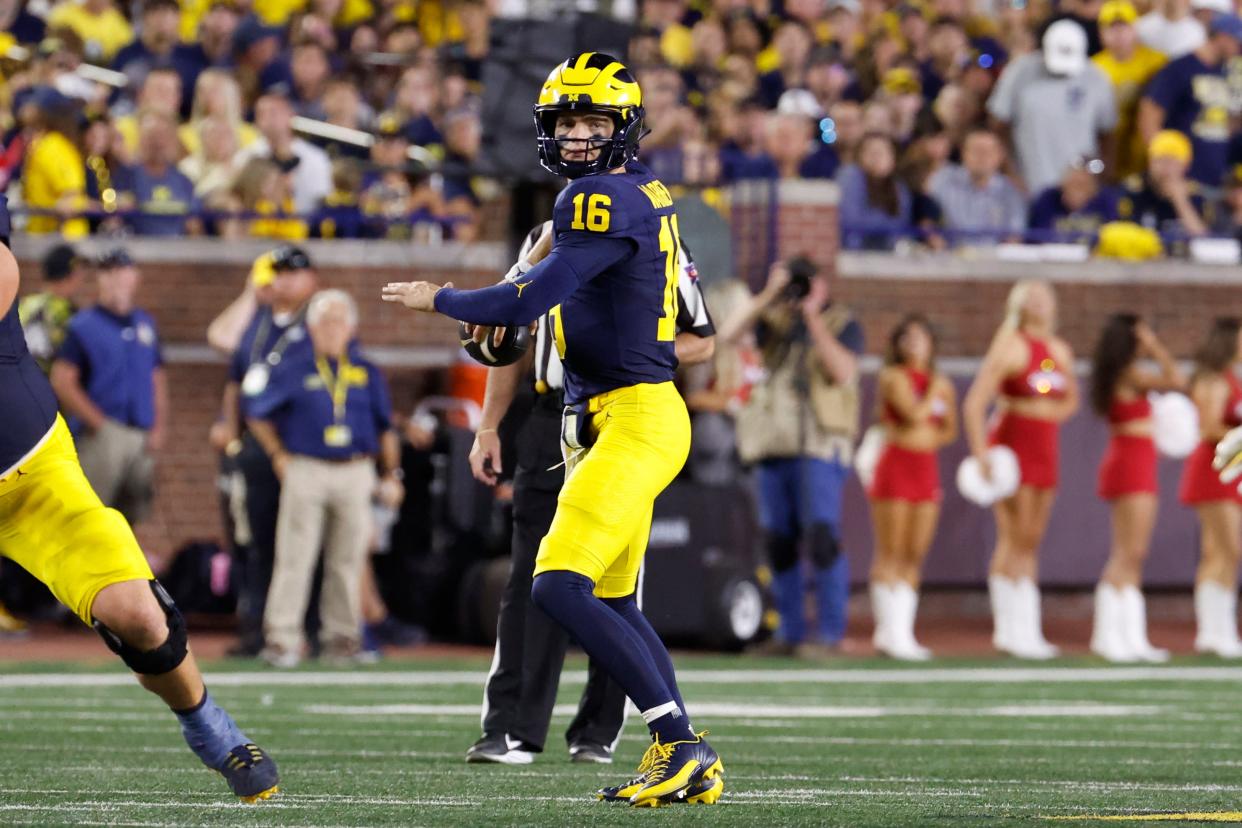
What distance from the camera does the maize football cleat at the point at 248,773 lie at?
6355 mm

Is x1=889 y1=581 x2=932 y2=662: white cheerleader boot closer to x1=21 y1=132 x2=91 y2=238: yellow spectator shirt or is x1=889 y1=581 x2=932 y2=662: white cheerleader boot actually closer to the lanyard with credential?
the lanyard with credential

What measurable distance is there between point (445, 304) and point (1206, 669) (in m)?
8.46

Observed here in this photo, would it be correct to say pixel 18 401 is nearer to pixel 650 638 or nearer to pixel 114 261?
pixel 650 638

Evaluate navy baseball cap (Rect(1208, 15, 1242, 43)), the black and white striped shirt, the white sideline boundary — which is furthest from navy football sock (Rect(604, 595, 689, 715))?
navy baseball cap (Rect(1208, 15, 1242, 43))

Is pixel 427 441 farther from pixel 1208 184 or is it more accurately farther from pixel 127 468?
pixel 1208 184

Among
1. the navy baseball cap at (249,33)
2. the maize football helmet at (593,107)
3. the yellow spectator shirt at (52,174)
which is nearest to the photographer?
the maize football helmet at (593,107)

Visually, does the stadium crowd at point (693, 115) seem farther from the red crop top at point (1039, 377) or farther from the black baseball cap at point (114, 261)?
the red crop top at point (1039, 377)

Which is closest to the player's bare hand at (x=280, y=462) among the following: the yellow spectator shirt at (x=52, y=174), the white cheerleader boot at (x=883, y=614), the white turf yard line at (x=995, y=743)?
the yellow spectator shirt at (x=52, y=174)

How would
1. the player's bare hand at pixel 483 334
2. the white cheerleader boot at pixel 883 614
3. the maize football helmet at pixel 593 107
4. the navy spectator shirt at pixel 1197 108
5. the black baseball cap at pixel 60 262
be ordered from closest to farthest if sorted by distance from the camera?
the maize football helmet at pixel 593 107
the player's bare hand at pixel 483 334
the black baseball cap at pixel 60 262
the white cheerleader boot at pixel 883 614
the navy spectator shirt at pixel 1197 108

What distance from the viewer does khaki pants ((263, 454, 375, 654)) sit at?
43.8 feet

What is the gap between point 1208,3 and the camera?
20891 millimetres

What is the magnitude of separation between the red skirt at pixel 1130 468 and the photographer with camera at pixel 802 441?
1614 millimetres

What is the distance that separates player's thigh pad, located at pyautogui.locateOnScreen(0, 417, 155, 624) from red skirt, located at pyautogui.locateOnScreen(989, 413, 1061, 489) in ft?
30.6

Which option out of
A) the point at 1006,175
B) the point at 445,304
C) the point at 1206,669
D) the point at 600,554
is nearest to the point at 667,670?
the point at 600,554
